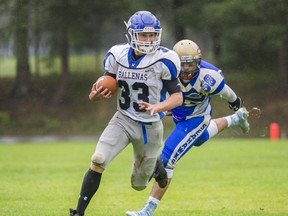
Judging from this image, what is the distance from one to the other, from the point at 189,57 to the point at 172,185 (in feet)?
12.1

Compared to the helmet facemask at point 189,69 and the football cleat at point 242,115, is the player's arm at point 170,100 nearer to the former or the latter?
the helmet facemask at point 189,69

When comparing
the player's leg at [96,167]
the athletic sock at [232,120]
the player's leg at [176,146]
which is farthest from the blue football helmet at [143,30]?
the athletic sock at [232,120]

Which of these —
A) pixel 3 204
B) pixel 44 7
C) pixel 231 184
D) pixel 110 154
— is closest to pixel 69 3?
pixel 44 7

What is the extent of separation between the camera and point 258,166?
42.9 ft

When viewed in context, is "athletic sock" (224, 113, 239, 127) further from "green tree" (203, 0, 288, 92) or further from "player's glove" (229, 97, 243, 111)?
"green tree" (203, 0, 288, 92)

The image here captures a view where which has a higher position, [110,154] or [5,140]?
[110,154]

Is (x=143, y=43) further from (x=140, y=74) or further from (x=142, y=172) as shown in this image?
(x=142, y=172)

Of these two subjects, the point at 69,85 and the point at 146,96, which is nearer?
the point at 146,96

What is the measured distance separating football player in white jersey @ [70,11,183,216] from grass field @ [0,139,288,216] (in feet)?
3.79

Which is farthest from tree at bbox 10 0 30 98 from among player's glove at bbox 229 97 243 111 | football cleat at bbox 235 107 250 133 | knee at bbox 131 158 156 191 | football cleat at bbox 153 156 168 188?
knee at bbox 131 158 156 191

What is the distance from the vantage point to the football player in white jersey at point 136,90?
6168mm

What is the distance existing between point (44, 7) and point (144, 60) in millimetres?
20225

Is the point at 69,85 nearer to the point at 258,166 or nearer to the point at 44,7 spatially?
the point at 44,7

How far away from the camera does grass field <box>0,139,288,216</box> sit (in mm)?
7711
